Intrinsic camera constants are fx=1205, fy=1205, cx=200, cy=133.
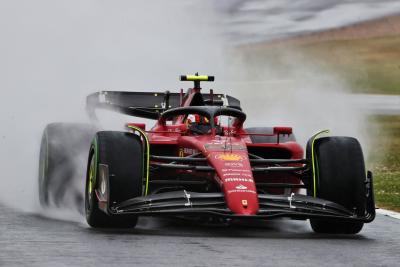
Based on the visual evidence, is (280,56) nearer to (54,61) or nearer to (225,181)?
(54,61)

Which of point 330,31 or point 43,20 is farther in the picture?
point 330,31

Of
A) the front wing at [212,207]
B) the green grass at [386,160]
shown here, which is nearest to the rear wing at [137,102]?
the green grass at [386,160]

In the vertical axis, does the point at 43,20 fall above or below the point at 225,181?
above

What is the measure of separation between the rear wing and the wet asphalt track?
3.61 meters

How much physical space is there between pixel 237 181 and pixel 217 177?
34 centimetres

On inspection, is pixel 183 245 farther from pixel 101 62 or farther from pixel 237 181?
pixel 101 62

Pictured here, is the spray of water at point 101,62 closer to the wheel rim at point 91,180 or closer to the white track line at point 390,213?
the white track line at point 390,213

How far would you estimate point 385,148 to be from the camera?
3356 cm

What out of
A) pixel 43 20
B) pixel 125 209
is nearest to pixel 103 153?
pixel 125 209

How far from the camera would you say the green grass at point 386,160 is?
17.7m

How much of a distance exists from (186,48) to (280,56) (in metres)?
13.6

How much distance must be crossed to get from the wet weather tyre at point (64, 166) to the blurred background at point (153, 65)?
19.9 inches

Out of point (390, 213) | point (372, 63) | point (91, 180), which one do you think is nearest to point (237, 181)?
point (91, 180)

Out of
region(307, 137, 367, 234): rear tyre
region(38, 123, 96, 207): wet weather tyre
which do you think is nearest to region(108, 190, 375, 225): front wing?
region(307, 137, 367, 234): rear tyre
